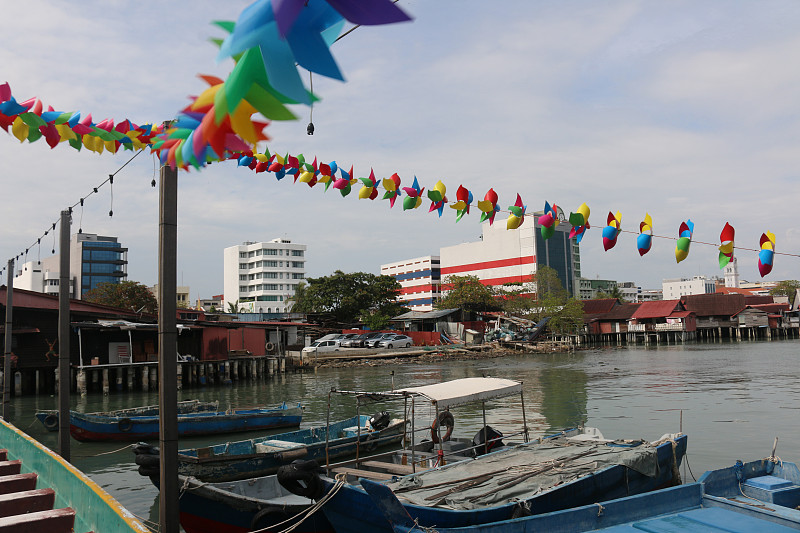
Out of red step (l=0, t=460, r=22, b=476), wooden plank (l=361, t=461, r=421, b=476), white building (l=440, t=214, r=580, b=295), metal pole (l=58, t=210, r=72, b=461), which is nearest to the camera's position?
red step (l=0, t=460, r=22, b=476)

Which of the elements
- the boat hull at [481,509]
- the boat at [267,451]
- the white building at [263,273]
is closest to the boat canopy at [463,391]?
the boat at [267,451]

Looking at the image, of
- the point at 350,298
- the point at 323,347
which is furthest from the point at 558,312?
the point at 323,347

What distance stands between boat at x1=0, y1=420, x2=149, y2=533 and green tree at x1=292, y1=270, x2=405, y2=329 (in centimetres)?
5557

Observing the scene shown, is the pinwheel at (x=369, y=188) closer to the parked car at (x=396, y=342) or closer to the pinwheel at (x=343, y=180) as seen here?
the pinwheel at (x=343, y=180)

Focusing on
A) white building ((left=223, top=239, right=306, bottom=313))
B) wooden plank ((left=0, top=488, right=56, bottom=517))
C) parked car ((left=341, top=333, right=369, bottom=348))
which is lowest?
parked car ((left=341, top=333, right=369, bottom=348))

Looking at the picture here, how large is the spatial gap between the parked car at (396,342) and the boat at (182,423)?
32.1 m

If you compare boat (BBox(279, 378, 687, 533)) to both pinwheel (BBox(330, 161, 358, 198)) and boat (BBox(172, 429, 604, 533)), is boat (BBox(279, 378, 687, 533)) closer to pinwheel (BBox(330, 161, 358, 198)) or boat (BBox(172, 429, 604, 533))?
boat (BBox(172, 429, 604, 533))

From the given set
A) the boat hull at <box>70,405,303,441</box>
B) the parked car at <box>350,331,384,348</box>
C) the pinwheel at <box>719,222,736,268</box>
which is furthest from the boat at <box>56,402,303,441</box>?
the parked car at <box>350,331,384,348</box>

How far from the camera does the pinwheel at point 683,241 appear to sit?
7.67 metres

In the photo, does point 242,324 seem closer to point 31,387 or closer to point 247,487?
point 31,387

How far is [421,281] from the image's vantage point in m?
110

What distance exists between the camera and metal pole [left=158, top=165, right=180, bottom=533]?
553 centimetres

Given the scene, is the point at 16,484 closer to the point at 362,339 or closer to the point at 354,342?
the point at 354,342

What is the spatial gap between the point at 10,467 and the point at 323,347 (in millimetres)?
39965
